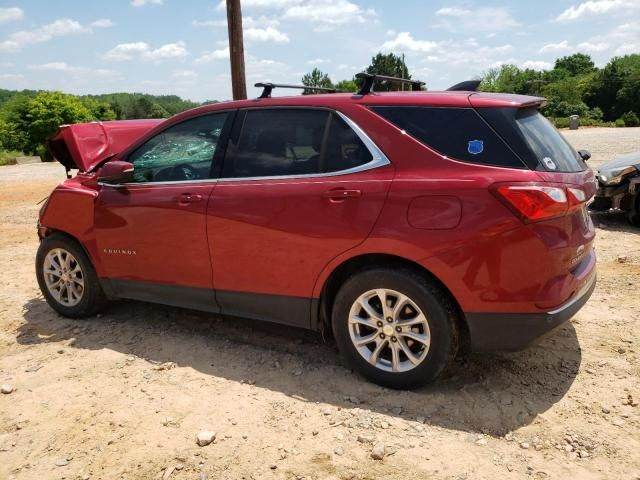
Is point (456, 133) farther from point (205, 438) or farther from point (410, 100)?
point (205, 438)

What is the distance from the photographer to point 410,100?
320cm

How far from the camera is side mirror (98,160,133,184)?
4.07m

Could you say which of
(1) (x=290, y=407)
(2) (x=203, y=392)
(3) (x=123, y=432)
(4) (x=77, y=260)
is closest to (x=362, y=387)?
(1) (x=290, y=407)

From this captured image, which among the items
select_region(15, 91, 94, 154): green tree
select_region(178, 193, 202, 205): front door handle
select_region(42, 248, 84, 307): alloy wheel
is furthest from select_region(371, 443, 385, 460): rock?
select_region(15, 91, 94, 154): green tree

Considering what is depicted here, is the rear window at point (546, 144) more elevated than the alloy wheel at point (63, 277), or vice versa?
the rear window at point (546, 144)

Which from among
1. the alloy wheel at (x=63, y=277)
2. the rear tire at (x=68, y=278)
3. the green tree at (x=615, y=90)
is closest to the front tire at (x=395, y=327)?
the rear tire at (x=68, y=278)

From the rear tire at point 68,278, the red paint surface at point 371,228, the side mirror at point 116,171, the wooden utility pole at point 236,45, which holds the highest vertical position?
the wooden utility pole at point 236,45

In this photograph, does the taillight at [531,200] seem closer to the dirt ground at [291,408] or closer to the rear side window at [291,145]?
the rear side window at [291,145]

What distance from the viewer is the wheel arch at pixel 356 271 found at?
306cm

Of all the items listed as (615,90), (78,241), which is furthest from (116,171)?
(615,90)

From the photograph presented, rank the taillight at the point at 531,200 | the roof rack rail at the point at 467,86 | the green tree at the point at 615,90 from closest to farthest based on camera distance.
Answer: the taillight at the point at 531,200 < the roof rack rail at the point at 467,86 < the green tree at the point at 615,90

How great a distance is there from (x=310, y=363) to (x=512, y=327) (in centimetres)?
144

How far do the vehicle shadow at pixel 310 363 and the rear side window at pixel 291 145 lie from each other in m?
1.32

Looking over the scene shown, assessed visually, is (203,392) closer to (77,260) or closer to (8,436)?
(8,436)
